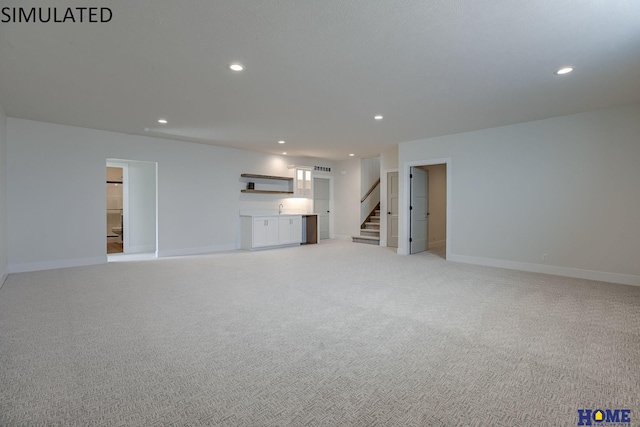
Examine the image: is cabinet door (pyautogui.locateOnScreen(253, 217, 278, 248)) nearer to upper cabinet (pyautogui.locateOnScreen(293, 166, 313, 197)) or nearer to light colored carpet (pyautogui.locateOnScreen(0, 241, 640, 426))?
upper cabinet (pyautogui.locateOnScreen(293, 166, 313, 197))

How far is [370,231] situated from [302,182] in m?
2.54

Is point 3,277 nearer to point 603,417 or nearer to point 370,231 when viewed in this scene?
point 603,417

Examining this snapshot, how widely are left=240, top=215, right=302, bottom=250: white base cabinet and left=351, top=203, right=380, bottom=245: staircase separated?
1.91m

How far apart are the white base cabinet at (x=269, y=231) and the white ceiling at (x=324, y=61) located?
319cm

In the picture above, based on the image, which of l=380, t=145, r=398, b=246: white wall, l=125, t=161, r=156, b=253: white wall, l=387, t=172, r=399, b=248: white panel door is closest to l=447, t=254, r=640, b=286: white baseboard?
l=387, t=172, r=399, b=248: white panel door

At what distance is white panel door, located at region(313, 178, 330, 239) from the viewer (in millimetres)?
10352

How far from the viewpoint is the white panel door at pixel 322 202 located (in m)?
10.4

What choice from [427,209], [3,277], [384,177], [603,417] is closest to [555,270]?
[427,209]

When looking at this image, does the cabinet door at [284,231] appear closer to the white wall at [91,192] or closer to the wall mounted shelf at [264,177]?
the white wall at [91,192]

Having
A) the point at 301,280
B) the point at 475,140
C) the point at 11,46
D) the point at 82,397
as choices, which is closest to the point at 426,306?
the point at 301,280

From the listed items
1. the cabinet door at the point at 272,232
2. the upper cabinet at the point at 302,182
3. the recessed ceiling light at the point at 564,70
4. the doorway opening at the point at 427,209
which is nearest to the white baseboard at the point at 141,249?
the cabinet door at the point at 272,232

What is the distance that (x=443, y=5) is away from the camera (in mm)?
2303

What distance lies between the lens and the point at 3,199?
503 cm

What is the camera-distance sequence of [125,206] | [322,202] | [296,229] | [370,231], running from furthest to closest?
[322,202] → [370,231] → [296,229] → [125,206]
